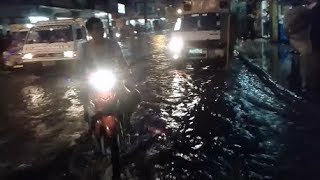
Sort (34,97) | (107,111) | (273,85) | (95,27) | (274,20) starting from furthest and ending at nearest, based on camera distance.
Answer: (274,20) < (34,97) < (273,85) < (95,27) < (107,111)

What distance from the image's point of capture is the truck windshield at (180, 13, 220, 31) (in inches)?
755

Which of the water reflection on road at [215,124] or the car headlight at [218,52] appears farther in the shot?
the car headlight at [218,52]

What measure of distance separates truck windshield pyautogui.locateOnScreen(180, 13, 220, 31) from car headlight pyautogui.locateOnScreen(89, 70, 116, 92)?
1351 centimetres

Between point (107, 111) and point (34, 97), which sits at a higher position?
point (107, 111)

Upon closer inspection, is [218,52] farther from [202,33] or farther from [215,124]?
[215,124]

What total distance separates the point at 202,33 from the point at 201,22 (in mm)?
847

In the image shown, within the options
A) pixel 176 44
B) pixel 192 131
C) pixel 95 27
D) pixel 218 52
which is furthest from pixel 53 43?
pixel 95 27

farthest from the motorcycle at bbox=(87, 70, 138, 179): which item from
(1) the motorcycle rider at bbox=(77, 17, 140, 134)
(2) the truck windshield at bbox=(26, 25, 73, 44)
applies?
(2) the truck windshield at bbox=(26, 25, 73, 44)

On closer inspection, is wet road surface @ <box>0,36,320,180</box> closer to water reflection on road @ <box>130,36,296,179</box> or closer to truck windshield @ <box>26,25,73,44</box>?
water reflection on road @ <box>130,36,296,179</box>

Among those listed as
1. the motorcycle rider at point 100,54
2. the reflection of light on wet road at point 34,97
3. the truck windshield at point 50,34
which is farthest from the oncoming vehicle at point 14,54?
the motorcycle rider at point 100,54

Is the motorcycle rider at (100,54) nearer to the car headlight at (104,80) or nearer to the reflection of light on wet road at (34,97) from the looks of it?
the car headlight at (104,80)

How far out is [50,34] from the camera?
63.5 ft

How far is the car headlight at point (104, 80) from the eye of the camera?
5977mm

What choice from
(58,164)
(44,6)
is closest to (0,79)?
(58,164)
